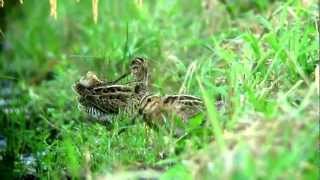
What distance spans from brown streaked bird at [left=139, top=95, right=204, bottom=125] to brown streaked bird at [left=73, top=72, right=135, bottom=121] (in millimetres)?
467

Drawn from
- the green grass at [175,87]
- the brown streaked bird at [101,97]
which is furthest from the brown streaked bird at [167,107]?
the brown streaked bird at [101,97]

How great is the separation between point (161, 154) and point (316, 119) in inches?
43.2

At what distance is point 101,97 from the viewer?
6.23 meters

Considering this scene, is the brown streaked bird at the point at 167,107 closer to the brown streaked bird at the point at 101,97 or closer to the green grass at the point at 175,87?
the green grass at the point at 175,87

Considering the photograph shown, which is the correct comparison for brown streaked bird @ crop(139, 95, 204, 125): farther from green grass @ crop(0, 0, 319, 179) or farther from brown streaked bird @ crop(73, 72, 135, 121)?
brown streaked bird @ crop(73, 72, 135, 121)

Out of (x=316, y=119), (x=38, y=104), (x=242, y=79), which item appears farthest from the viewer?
(x=38, y=104)

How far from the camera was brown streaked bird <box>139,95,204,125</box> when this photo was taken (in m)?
5.55

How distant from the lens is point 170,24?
8.94 metres

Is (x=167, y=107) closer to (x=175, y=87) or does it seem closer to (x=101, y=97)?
(x=101, y=97)

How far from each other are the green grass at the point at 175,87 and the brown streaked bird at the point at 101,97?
0.37 ft

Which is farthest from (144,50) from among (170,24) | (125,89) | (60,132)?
(125,89)

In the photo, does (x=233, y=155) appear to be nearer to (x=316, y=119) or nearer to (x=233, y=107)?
(x=316, y=119)

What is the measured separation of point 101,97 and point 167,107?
78cm

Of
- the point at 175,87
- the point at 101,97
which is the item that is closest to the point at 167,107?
the point at 101,97
